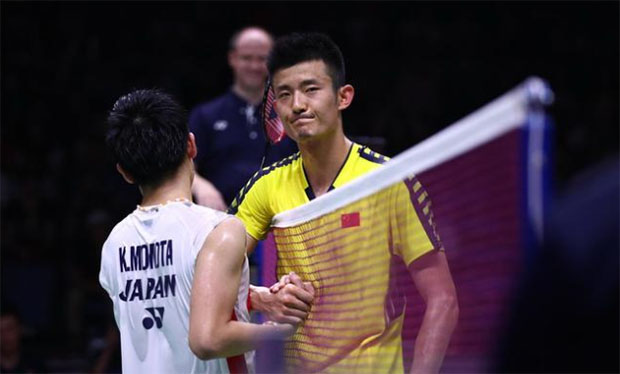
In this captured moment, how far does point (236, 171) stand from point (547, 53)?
25.5ft

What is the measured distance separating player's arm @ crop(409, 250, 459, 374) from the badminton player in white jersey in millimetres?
405

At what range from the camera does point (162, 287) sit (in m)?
3.25

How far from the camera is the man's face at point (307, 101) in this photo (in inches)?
158

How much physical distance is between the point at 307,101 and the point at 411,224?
0.72m

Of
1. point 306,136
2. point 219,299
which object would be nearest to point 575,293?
point 219,299

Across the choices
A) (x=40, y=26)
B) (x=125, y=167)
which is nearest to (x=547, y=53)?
(x=40, y=26)

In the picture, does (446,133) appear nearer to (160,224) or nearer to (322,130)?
(160,224)

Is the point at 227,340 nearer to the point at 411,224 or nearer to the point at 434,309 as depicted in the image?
the point at 434,309

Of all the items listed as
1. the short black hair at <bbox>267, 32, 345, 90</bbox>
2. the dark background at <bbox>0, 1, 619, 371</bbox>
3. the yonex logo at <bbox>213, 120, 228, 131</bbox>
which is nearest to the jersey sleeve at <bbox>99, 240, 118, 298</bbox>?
the short black hair at <bbox>267, 32, 345, 90</bbox>

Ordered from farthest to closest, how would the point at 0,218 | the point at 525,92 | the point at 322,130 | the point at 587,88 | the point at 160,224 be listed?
the point at 587,88, the point at 0,218, the point at 322,130, the point at 160,224, the point at 525,92

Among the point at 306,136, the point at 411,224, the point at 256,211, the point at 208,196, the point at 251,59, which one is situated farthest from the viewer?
the point at 251,59

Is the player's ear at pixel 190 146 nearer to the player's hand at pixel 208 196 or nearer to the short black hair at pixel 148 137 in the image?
the short black hair at pixel 148 137

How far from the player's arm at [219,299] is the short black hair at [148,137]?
298 millimetres

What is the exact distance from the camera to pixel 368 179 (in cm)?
335
